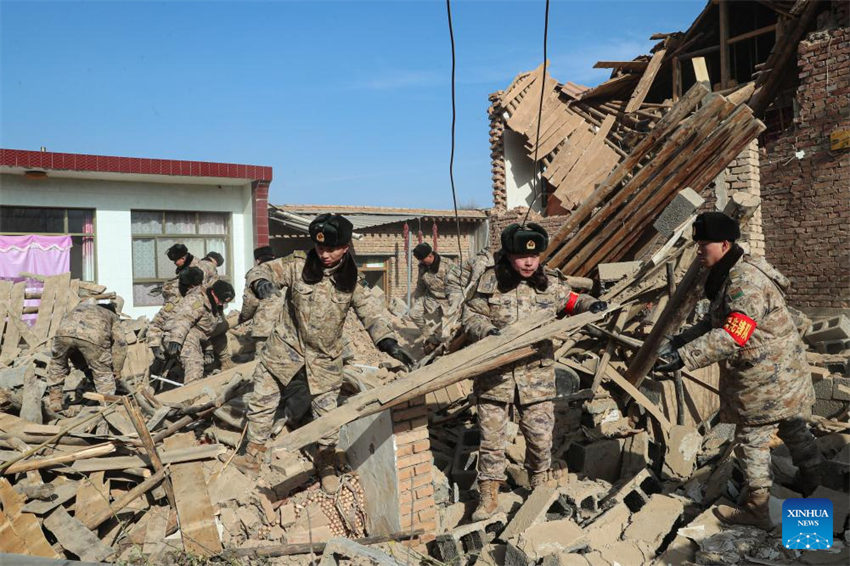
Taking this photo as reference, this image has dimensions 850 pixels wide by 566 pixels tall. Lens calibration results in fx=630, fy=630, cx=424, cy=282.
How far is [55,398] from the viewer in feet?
21.7

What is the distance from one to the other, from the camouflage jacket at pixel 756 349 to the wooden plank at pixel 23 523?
12.8ft

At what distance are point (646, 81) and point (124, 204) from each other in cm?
1043

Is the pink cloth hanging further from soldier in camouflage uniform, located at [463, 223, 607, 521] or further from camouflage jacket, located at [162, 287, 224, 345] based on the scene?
soldier in camouflage uniform, located at [463, 223, 607, 521]

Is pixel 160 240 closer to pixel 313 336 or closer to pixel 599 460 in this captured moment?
pixel 313 336

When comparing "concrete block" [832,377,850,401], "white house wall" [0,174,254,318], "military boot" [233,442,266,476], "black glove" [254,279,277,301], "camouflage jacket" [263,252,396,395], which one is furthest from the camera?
"white house wall" [0,174,254,318]

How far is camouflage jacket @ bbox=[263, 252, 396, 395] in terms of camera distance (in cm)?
466

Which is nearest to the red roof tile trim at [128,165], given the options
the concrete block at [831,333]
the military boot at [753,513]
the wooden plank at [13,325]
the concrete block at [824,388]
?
the wooden plank at [13,325]

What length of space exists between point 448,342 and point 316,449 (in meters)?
1.25

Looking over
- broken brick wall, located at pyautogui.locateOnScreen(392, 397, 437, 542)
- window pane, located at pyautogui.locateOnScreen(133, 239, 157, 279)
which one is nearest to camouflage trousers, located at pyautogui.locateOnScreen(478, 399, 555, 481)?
broken brick wall, located at pyautogui.locateOnScreen(392, 397, 437, 542)

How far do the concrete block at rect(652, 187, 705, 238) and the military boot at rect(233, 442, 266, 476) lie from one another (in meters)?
4.03

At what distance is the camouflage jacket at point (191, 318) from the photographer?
284 inches

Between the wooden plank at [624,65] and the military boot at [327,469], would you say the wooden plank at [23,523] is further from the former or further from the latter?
the wooden plank at [624,65]

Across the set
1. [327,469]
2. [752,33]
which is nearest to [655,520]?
[327,469]

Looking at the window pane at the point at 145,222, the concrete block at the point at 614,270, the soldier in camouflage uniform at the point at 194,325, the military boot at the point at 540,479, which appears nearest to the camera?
the military boot at the point at 540,479
